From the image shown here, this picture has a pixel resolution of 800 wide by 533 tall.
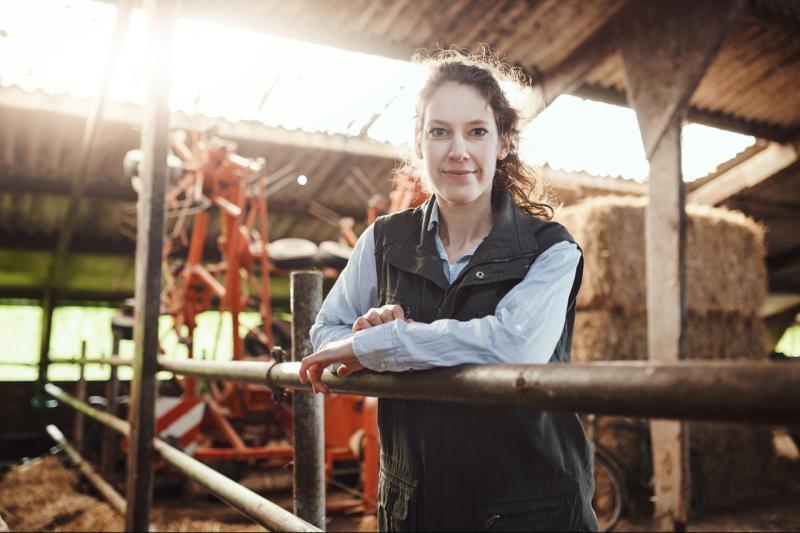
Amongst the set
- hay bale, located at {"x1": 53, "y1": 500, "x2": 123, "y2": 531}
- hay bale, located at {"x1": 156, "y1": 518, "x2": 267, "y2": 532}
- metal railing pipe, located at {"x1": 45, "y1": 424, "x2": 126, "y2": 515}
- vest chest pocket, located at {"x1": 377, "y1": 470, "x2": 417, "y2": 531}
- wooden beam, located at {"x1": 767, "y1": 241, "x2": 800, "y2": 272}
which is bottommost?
hay bale, located at {"x1": 156, "y1": 518, "x2": 267, "y2": 532}

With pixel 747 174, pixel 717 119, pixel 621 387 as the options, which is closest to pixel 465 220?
pixel 621 387

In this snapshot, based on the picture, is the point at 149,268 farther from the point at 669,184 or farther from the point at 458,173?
the point at 669,184

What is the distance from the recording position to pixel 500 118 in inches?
46.9

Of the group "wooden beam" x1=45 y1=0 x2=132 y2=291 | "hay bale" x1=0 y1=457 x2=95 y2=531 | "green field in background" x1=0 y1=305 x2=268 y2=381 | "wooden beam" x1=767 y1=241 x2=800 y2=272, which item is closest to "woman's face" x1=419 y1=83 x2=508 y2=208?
"hay bale" x1=0 y1=457 x2=95 y2=531

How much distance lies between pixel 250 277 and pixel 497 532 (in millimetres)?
4039

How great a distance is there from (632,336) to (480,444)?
159 inches

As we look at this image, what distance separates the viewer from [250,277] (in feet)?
15.6

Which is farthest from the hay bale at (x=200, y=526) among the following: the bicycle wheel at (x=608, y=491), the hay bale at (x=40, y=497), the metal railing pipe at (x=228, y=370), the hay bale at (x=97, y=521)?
the bicycle wheel at (x=608, y=491)

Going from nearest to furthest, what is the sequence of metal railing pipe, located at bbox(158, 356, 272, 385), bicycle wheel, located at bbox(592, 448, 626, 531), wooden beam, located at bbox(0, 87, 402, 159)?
metal railing pipe, located at bbox(158, 356, 272, 385)
bicycle wheel, located at bbox(592, 448, 626, 531)
wooden beam, located at bbox(0, 87, 402, 159)

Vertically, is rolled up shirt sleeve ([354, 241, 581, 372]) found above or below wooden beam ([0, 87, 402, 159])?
below

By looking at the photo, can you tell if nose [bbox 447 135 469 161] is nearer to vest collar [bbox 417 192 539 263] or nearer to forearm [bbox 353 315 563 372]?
vest collar [bbox 417 192 539 263]

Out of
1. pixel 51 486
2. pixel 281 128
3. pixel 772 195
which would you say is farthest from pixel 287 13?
pixel 772 195

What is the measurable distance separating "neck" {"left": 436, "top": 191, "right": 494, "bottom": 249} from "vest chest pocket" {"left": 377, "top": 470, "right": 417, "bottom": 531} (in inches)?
14.7

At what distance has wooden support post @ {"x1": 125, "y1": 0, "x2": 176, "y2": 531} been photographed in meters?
2.39
